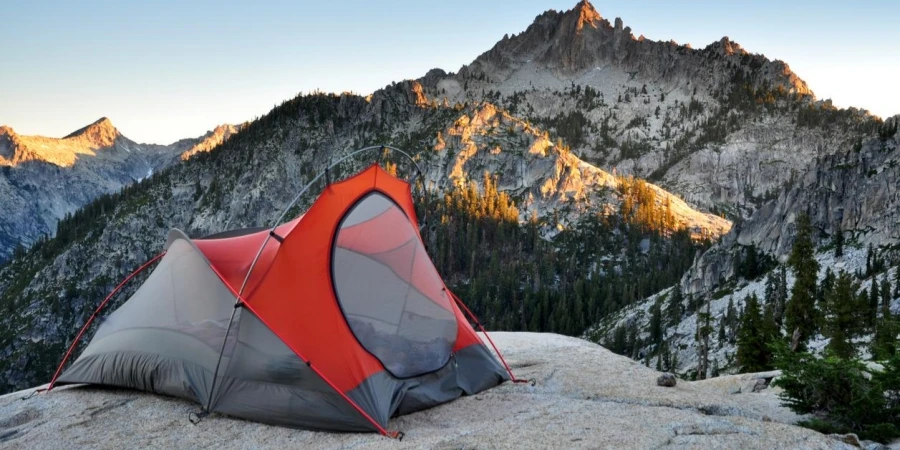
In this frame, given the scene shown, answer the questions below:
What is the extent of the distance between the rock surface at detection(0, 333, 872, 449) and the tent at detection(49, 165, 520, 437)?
471 mm

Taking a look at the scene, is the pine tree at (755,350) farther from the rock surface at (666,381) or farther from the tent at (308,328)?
the tent at (308,328)

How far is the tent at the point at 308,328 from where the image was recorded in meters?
11.4

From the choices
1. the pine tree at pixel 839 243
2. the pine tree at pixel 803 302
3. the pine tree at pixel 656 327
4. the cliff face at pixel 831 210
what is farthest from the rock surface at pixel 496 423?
the cliff face at pixel 831 210

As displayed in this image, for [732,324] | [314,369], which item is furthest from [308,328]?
[732,324]

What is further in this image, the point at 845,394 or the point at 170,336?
the point at 170,336

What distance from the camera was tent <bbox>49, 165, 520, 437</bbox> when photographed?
11352mm

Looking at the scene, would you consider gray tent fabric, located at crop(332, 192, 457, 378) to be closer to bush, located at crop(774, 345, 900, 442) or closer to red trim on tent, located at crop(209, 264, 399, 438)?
red trim on tent, located at crop(209, 264, 399, 438)

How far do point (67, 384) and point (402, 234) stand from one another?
952 centimetres

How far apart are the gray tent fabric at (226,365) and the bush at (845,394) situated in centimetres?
698

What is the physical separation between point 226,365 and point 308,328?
2.04 metres

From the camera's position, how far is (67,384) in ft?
45.2

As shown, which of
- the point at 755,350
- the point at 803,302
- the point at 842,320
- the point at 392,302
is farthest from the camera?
the point at 842,320

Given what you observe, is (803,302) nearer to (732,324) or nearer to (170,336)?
(732,324)

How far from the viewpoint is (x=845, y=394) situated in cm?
1204
